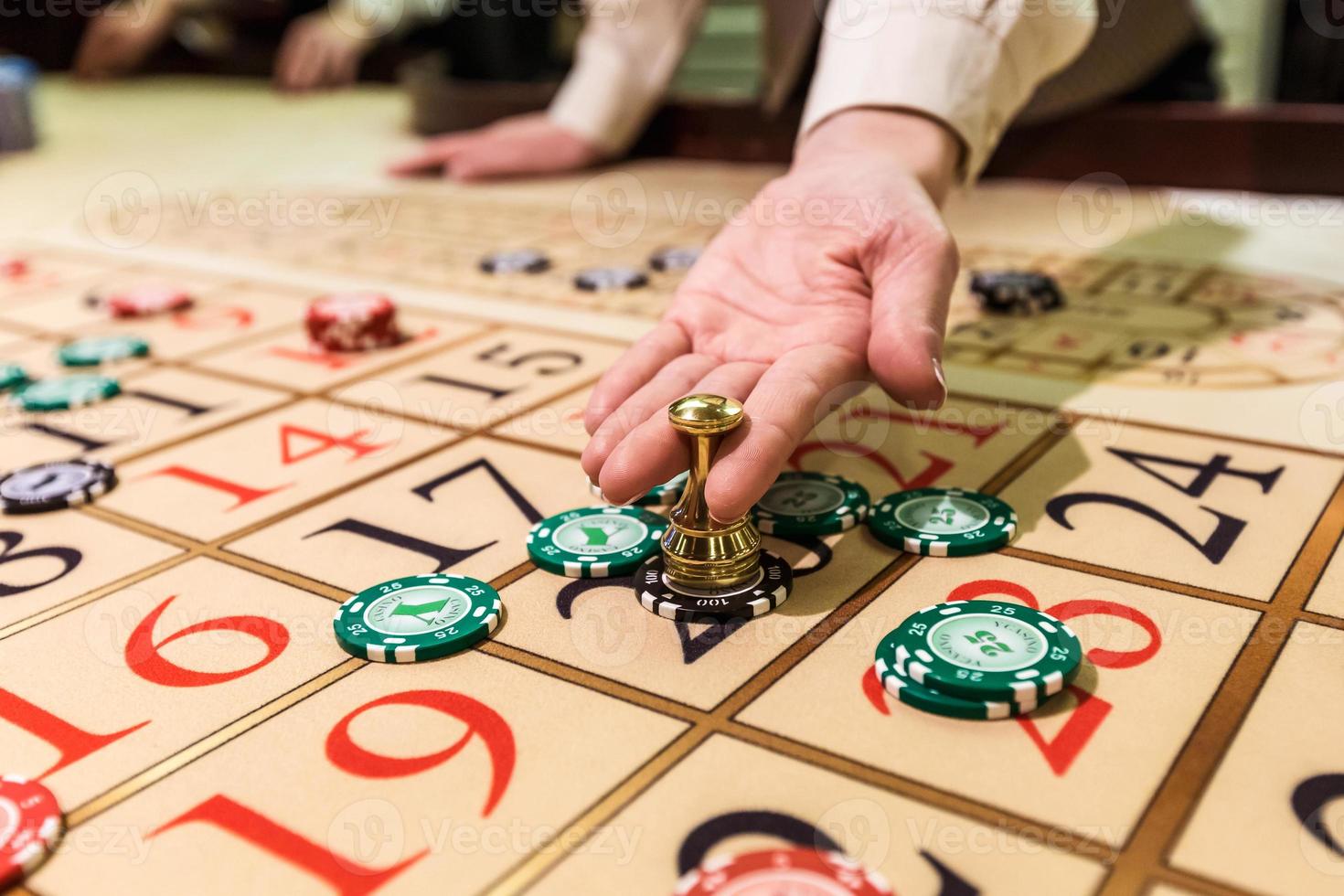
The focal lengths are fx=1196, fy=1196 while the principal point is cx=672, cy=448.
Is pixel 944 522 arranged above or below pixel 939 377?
below

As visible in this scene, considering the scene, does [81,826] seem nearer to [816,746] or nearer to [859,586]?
[816,746]

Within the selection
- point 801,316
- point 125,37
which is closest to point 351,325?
point 801,316

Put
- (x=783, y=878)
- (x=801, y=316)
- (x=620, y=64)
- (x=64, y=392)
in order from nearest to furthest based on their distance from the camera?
(x=783, y=878)
(x=801, y=316)
(x=64, y=392)
(x=620, y=64)

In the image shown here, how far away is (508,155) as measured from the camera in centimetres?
332

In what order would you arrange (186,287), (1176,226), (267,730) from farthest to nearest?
1. (1176,226)
2. (186,287)
3. (267,730)

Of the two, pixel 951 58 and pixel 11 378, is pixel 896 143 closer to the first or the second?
pixel 951 58

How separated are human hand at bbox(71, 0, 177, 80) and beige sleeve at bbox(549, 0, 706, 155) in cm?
339

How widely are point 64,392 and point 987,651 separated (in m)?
1.37

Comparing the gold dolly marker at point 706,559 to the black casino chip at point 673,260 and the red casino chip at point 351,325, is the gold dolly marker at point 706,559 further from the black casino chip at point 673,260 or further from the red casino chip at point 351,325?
the black casino chip at point 673,260

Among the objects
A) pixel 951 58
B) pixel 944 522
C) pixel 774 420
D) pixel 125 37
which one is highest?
pixel 125 37

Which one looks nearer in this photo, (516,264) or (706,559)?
(706,559)

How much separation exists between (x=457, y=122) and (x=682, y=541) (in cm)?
307

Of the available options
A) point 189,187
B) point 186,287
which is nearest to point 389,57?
point 189,187

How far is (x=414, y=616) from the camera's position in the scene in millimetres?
1047
